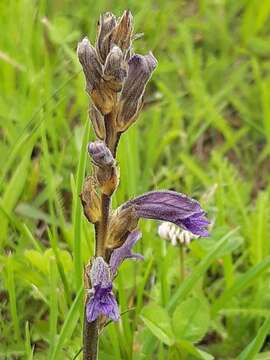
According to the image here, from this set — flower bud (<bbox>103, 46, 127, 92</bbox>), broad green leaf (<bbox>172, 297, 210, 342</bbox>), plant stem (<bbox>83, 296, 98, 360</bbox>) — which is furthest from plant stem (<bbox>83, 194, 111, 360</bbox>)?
broad green leaf (<bbox>172, 297, 210, 342</bbox>)

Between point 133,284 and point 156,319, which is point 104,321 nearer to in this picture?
point 156,319

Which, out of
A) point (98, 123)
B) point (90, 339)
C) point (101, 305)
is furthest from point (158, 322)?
point (98, 123)

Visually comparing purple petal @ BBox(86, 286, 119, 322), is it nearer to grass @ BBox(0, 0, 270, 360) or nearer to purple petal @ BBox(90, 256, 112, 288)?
purple petal @ BBox(90, 256, 112, 288)

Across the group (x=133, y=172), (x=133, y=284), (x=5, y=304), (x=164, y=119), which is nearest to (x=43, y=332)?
(x=5, y=304)

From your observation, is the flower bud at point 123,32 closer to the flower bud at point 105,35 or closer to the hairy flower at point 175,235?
the flower bud at point 105,35

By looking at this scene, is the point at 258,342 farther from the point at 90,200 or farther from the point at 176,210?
the point at 90,200
